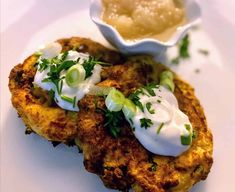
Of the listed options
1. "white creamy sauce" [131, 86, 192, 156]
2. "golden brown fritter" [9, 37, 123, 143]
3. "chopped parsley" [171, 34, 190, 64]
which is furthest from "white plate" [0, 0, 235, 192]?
"white creamy sauce" [131, 86, 192, 156]

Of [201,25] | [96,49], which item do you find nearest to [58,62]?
[96,49]

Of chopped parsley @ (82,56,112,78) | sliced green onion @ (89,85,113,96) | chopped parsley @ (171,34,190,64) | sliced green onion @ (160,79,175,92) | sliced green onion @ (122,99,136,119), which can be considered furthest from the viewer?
chopped parsley @ (171,34,190,64)

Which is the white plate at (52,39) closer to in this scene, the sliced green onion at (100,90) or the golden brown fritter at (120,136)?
the golden brown fritter at (120,136)

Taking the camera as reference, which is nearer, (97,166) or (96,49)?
(97,166)

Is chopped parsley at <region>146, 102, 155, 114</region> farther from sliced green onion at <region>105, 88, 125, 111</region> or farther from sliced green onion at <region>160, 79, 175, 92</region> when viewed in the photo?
sliced green onion at <region>160, 79, 175, 92</region>

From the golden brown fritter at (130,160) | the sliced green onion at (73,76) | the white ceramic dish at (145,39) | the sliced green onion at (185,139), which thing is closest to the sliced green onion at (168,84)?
the white ceramic dish at (145,39)

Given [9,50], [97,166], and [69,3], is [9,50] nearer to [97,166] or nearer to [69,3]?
[69,3]
